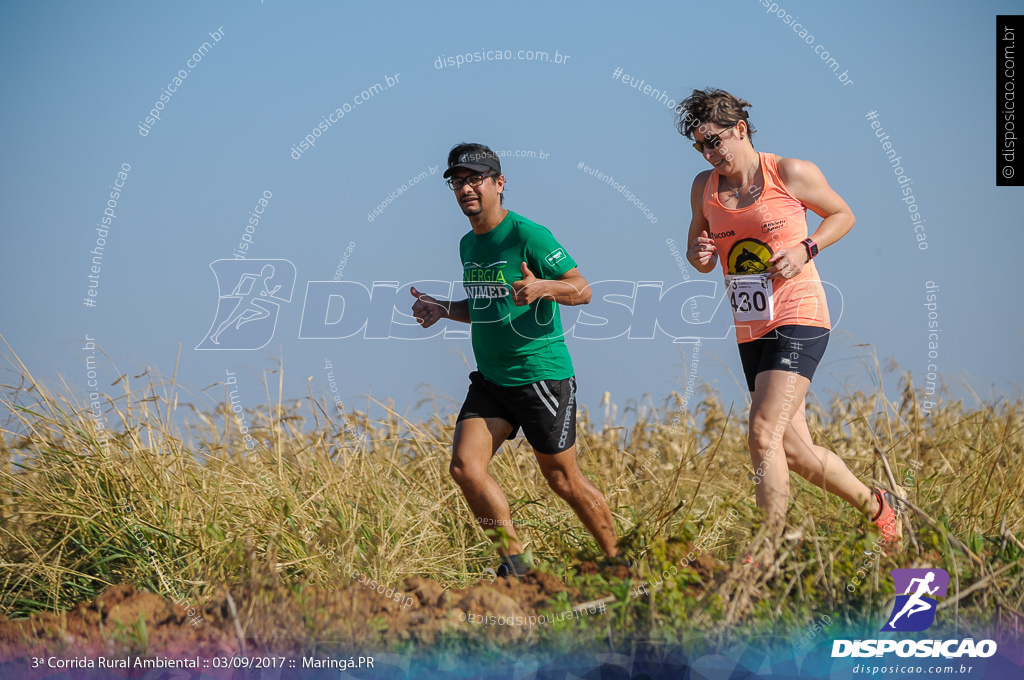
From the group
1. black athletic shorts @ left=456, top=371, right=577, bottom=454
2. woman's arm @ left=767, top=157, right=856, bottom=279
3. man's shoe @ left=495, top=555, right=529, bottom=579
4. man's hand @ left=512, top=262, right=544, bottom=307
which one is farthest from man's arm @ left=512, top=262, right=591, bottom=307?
man's shoe @ left=495, top=555, right=529, bottom=579

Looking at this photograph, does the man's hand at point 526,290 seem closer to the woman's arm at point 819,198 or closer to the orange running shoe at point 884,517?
the woman's arm at point 819,198

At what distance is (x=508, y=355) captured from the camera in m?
4.74

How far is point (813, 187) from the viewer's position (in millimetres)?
4422

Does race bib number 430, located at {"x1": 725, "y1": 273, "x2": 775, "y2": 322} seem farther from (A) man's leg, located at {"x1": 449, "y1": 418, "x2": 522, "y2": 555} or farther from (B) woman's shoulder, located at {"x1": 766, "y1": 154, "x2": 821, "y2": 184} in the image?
(A) man's leg, located at {"x1": 449, "y1": 418, "x2": 522, "y2": 555}

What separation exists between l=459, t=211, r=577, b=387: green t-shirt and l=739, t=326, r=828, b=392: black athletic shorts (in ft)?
3.18

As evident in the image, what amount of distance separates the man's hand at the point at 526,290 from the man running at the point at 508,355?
185 millimetres

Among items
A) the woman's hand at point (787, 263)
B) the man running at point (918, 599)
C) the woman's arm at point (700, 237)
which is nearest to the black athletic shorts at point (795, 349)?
the woman's hand at point (787, 263)

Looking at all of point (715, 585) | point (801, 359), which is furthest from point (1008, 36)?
point (715, 585)

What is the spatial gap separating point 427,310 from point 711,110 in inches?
63.5

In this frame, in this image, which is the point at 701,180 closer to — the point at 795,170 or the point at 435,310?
the point at 795,170

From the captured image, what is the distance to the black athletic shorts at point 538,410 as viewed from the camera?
4.71m

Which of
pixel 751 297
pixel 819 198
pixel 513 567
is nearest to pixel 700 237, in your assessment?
pixel 751 297

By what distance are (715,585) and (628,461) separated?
8.45ft

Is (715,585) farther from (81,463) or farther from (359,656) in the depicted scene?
(81,463)
